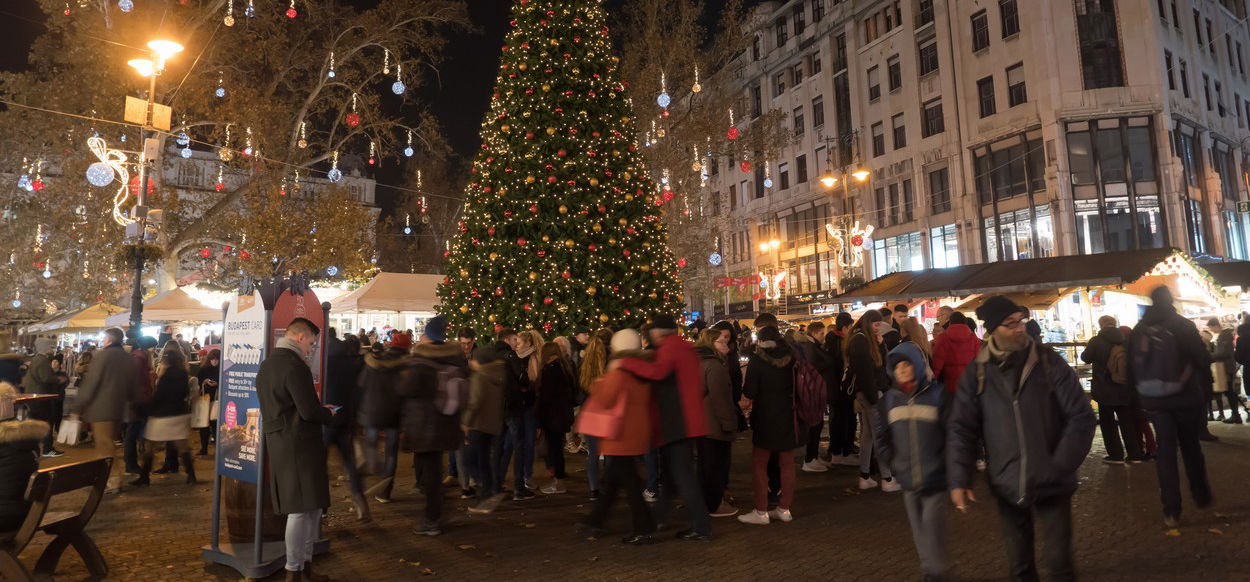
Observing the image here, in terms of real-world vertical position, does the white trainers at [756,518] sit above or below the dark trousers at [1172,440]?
below

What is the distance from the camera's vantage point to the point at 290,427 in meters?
4.77

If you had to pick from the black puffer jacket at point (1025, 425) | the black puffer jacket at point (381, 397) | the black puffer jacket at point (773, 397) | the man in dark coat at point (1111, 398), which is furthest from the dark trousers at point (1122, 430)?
the black puffer jacket at point (381, 397)

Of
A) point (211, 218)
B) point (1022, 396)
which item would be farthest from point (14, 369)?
point (211, 218)

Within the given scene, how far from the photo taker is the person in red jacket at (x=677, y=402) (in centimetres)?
576

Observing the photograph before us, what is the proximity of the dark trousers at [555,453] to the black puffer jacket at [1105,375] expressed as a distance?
6371 millimetres

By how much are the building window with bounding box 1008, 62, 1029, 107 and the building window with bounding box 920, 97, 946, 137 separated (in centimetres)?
334

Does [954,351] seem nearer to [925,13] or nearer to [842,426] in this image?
[842,426]

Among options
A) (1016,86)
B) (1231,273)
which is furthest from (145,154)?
(1016,86)

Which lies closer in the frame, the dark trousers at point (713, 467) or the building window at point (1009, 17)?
the dark trousers at point (713, 467)

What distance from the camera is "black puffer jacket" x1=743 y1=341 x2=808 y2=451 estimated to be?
625cm

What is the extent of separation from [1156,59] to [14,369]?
1409 inches

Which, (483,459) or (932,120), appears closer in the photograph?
(483,459)

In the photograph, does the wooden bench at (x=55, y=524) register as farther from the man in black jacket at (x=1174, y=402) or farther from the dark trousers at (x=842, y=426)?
the man in black jacket at (x=1174, y=402)

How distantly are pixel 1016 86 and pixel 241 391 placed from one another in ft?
108
